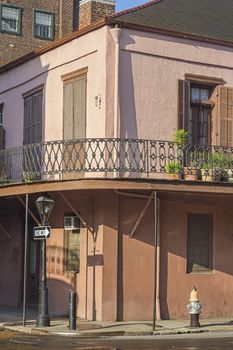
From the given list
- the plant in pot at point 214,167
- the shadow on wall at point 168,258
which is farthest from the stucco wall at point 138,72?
the shadow on wall at point 168,258

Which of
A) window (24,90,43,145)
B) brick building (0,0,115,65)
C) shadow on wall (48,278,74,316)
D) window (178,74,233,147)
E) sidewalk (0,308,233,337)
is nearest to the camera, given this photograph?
sidewalk (0,308,233,337)

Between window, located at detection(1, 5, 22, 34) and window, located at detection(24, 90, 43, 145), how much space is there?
10.7m

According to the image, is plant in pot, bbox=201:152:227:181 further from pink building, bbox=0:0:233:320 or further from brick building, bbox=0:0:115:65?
brick building, bbox=0:0:115:65

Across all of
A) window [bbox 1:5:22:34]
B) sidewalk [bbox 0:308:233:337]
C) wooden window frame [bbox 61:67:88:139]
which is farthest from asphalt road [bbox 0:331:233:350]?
window [bbox 1:5:22:34]

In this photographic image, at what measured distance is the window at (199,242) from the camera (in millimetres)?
18875

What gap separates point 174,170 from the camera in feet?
58.5

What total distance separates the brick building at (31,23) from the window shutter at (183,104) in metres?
13.2

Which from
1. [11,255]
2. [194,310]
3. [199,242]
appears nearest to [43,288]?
[194,310]

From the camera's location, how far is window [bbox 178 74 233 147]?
1934cm

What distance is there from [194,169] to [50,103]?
4.76 meters

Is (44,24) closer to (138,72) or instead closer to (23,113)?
(23,113)

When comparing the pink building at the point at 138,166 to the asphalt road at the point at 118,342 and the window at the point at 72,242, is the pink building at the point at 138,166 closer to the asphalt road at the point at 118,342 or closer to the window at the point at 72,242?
the window at the point at 72,242

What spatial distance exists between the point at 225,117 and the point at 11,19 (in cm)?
1516

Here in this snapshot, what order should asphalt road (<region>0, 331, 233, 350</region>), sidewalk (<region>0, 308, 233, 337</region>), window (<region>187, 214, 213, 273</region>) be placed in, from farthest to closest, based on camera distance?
window (<region>187, 214, 213, 273</region>) → sidewalk (<region>0, 308, 233, 337</region>) → asphalt road (<region>0, 331, 233, 350</region>)
